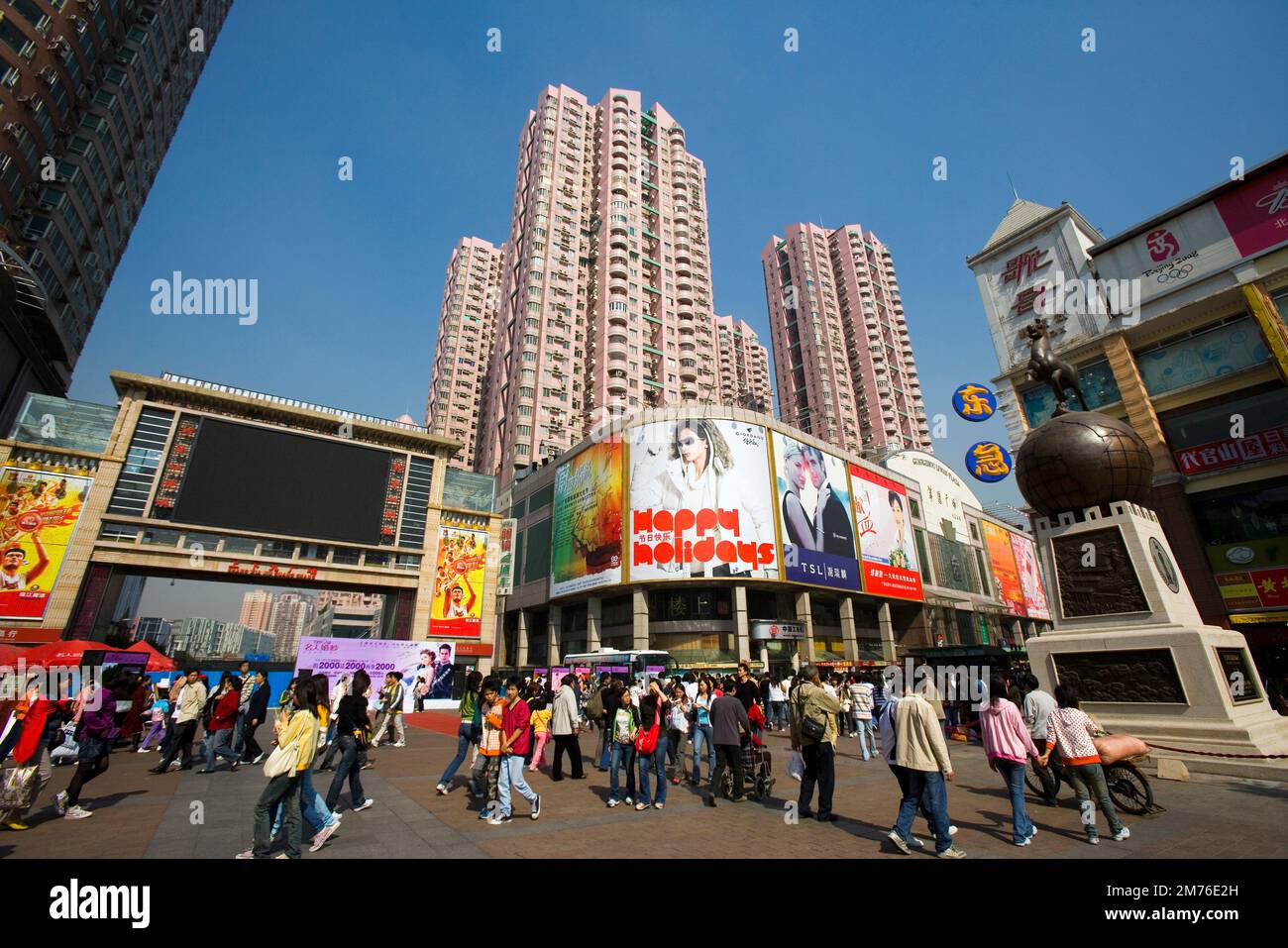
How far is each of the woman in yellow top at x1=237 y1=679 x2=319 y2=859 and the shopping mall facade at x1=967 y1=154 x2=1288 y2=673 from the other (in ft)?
95.9

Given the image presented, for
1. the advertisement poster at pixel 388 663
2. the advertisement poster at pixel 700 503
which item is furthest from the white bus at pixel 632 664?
the advertisement poster at pixel 700 503

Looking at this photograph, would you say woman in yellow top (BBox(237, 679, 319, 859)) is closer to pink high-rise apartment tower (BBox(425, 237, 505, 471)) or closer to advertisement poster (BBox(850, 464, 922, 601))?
advertisement poster (BBox(850, 464, 922, 601))

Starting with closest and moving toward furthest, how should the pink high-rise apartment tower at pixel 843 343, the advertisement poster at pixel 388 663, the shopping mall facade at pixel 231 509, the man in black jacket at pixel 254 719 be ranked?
the man in black jacket at pixel 254 719 → the advertisement poster at pixel 388 663 → the shopping mall facade at pixel 231 509 → the pink high-rise apartment tower at pixel 843 343

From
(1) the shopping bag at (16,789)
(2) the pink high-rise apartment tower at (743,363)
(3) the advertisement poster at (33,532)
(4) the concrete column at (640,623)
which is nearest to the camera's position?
(1) the shopping bag at (16,789)

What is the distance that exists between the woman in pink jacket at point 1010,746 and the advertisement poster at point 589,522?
1293 inches

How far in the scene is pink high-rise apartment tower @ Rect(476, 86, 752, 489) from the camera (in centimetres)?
6006

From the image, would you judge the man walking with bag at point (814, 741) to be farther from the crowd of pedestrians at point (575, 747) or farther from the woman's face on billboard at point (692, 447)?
the woman's face on billboard at point (692, 447)

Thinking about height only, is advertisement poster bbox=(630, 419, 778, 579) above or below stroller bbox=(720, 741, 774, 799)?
above

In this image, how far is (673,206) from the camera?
71750 millimetres

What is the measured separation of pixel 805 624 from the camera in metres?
41.0

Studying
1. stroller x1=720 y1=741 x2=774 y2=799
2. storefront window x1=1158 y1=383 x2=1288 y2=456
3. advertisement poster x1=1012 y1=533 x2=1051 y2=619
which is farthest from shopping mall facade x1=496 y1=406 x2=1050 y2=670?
stroller x1=720 y1=741 x2=774 y2=799

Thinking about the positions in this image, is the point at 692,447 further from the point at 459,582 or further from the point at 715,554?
the point at 459,582

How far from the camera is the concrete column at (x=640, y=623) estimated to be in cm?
3825

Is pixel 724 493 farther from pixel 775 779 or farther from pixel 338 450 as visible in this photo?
pixel 775 779
